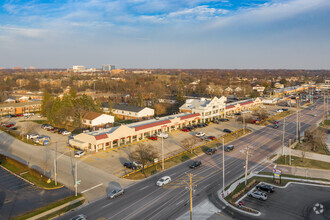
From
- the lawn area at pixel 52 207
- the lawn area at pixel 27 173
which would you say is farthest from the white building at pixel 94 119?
the lawn area at pixel 52 207

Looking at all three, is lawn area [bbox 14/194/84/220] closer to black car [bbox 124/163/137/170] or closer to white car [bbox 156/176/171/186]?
white car [bbox 156/176/171/186]

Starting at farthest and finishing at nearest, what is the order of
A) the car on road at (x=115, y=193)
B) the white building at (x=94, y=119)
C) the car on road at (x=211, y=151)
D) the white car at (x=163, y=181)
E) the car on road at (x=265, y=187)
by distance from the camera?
the white building at (x=94, y=119) < the car on road at (x=211, y=151) < the white car at (x=163, y=181) < the car on road at (x=265, y=187) < the car on road at (x=115, y=193)

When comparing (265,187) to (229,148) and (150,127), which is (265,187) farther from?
(150,127)

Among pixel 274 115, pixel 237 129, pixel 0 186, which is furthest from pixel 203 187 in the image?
pixel 274 115

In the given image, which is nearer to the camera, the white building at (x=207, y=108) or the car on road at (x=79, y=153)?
the car on road at (x=79, y=153)

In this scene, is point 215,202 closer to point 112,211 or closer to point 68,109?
point 112,211

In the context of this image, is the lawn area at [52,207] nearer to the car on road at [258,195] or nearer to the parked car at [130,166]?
the parked car at [130,166]

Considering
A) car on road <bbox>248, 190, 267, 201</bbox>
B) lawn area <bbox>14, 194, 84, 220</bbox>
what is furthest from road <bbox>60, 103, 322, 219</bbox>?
car on road <bbox>248, 190, 267, 201</bbox>

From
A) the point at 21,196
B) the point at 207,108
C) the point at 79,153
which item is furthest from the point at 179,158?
the point at 207,108
